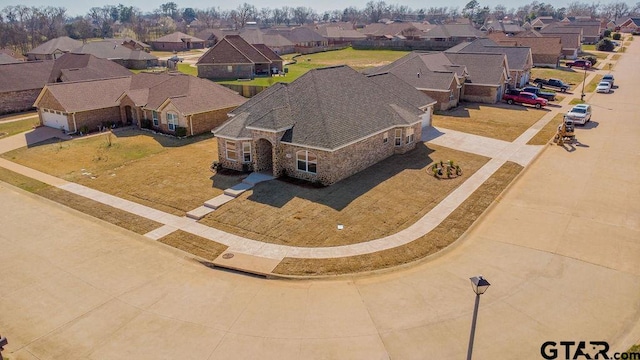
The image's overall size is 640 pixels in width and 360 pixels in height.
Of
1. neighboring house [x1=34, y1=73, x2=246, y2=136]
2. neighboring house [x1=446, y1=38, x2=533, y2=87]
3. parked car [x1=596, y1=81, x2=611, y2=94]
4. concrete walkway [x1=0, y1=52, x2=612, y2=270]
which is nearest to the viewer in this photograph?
concrete walkway [x1=0, y1=52, x2=612, y2=270]

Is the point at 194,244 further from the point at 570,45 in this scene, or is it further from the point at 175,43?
the point at 175,43

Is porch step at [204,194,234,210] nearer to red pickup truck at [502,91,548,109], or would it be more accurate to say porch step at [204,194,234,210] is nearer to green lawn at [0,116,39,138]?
green lawn at [0,116,39,138]

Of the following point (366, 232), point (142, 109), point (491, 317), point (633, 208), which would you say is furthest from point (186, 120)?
point (633, 208)

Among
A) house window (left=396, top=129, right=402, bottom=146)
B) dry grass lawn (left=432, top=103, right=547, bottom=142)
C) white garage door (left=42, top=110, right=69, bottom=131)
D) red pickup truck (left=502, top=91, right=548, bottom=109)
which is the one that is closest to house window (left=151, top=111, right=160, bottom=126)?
white garage door (left=42, top=110, right=69, bottom=131)

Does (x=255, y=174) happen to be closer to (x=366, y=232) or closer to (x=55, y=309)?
(x=366, y=232)

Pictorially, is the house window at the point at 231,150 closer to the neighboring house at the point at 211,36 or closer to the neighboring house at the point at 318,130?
the neighboring house at the point at 318,130

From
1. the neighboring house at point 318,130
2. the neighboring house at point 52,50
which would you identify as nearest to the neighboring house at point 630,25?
the neighboring house at point 318,130
